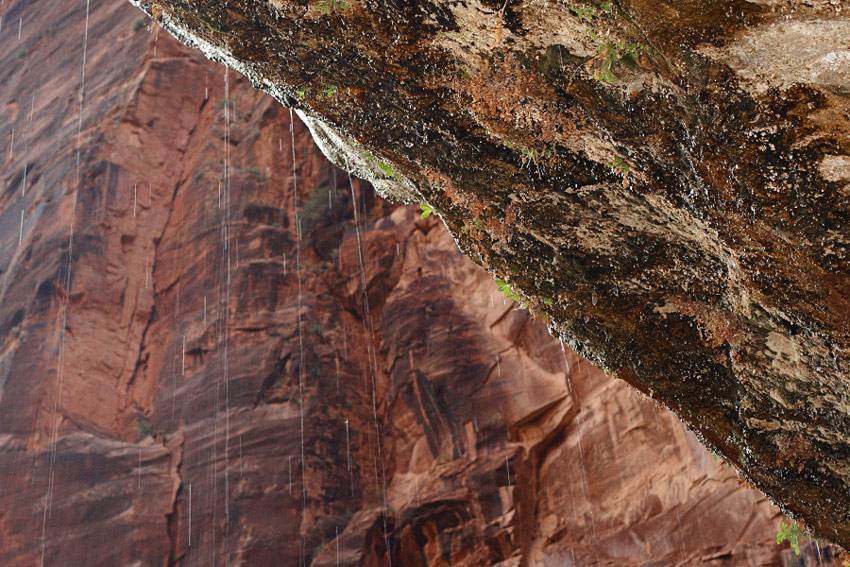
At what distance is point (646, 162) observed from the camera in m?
4.33

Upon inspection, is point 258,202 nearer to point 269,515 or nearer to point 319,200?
point 319,200

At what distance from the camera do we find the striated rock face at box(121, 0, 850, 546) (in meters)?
3.51

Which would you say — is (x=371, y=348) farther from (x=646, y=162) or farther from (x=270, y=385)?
(x=646, y=162)

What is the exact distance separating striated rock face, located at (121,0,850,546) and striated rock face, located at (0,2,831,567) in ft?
26.2

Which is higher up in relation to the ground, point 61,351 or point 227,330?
point 61,351

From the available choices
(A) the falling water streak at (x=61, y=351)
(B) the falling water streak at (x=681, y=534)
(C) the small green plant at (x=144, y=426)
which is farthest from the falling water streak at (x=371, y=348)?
(A) the falling water streak at (x=61, y=351)

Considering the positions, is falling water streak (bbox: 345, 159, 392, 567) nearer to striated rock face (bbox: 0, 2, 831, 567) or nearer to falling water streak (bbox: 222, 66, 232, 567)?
striated rock face (bbox: 0, 2, 831, 567)

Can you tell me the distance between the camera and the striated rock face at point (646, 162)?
11.5ft

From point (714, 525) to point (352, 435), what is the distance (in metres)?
7.64

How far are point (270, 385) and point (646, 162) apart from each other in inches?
531

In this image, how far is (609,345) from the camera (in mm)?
5812

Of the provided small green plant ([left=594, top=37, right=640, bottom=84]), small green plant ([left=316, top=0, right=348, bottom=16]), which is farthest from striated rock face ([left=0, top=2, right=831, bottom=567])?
small green plant ([left=316, top=0, right=348, bottom=16])

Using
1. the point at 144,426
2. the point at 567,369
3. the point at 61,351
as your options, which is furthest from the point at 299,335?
the point at 567,369

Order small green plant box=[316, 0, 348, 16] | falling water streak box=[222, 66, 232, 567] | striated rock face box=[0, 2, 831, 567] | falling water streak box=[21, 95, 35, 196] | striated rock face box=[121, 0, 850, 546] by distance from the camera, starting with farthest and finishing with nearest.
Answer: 1. falling water streak box=[21, 95, 35, 196]
2. falling water streak box=[222, 66, 232, 567]
3. striated rock face box=[0, 2, 831, 567]
4. small green plant box=[316, 0, 348, 16]
5. striated rock face box=[121, 0, 850, 546]
